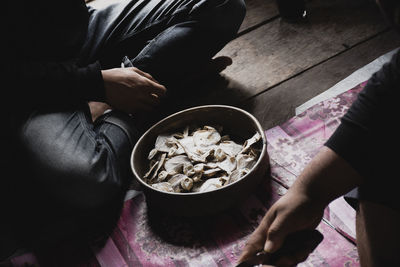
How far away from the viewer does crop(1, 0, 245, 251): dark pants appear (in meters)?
0.96

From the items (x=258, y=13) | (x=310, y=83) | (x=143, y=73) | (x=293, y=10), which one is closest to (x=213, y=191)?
(x=143, y=73)

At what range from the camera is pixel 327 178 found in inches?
24.5

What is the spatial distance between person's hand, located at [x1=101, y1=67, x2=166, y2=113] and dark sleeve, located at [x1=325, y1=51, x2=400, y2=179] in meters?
0.66

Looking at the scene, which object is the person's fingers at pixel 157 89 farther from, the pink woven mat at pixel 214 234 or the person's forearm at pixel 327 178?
the person's forearm at pixel 327 178

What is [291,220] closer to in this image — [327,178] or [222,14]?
[327,178]

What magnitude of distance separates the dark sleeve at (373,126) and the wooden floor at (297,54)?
555 mm

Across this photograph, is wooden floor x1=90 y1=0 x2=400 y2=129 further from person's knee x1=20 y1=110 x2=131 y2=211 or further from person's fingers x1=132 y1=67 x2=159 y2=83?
person's knee x1=20 y1=110 x2=131 y2=211

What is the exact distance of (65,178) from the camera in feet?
3.07

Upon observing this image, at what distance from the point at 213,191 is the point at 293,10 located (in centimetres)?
96

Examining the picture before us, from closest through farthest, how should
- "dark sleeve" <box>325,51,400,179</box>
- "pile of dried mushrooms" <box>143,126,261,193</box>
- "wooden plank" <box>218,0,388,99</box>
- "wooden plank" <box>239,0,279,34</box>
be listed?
"dark sleeve" <box>325,51,400,179</box> < "pile of dried mushrooms" <box>143,126,261,193</box> < "wooden plank" <box>218,0,388,99</box> < "wooden plank" <box>239,0,279,34</box>

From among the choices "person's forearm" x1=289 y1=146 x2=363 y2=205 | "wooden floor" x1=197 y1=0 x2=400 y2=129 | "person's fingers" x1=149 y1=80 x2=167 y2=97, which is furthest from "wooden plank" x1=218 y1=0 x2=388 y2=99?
"person's forearm" x1=289 y1=146 x2=363 y2=205

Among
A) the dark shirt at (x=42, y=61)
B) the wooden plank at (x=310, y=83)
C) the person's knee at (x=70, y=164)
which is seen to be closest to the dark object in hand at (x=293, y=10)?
the wooden plank at (x=310, y=83)

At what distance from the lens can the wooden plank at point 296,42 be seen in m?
1.34

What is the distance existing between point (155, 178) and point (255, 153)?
0.27 metres
